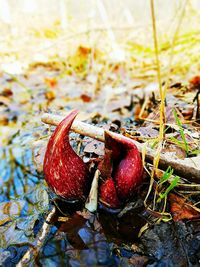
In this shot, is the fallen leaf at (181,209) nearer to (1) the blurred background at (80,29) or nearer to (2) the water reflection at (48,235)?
(2) the water reflection at (48,235)

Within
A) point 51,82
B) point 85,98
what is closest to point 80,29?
point 51,82

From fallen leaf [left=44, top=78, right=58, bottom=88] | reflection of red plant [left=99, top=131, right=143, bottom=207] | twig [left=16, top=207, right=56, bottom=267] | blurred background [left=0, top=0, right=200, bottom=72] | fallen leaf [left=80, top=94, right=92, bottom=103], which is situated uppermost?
blurred background [left=0, top=0, right=200, bottom=72]

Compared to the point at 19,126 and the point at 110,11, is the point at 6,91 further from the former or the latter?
the point at 110,11

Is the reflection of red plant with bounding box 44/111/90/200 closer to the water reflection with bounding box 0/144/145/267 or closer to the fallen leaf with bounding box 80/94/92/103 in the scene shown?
the water reflection with bounding box 0/144/145/267

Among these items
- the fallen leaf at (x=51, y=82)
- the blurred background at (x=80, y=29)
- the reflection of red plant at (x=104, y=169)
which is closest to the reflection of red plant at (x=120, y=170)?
the reflection of red plant at (x=104, y=169)

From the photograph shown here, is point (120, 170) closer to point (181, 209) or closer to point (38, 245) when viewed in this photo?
point (181, 209)

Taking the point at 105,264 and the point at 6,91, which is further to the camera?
the point at 6,91

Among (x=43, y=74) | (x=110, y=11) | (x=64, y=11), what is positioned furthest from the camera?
(x=64, y=11)

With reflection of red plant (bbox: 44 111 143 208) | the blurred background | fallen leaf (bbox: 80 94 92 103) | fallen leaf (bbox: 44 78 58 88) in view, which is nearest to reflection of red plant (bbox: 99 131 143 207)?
reflection of red plant (bbox: 44 111 143 208)

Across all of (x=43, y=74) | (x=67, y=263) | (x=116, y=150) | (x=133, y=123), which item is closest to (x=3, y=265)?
(x=67, y=263)
